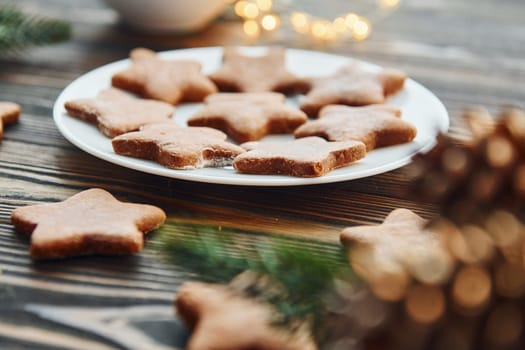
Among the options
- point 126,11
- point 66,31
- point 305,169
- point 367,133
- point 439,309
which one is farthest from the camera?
point 126,11

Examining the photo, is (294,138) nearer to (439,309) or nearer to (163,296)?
(163,296)

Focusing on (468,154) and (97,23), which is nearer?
(468,154)

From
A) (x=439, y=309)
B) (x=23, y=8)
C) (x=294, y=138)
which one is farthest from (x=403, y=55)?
(x=439, y=309)

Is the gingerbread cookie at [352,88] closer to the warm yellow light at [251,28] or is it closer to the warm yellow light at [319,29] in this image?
the warm yellow light at [319,29]

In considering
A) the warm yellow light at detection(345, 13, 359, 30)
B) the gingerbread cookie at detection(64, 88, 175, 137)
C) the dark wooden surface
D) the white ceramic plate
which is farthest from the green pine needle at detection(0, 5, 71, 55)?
the warm yellow light at detection(345, 13, 359, 30)

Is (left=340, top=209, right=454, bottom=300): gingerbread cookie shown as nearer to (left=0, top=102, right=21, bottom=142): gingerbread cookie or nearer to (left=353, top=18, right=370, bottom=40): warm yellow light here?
(left=0, top=102, right=21, bottom=142): gingerbread cookie

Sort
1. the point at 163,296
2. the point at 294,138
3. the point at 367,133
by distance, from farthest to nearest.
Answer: the point at 294,138
the point at 367,133
the point at 163,296

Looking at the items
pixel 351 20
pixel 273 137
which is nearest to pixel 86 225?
pixel 273 137
